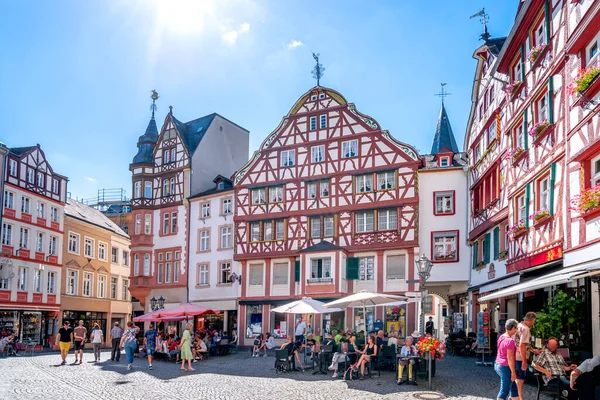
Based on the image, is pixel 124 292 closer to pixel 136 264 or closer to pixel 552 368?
pixel 136 264

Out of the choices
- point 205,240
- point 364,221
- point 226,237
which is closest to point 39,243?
point 205,240

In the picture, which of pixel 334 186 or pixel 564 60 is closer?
pixel 564 60

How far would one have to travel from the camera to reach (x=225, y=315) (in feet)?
132

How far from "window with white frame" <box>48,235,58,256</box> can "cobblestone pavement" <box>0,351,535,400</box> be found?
A: 22.8m

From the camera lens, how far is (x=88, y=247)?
165 ft

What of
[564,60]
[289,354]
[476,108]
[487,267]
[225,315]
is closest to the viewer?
[564,60]

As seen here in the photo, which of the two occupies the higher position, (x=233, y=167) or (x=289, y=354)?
(x=233, y=167)

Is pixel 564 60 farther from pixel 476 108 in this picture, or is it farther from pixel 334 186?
pixel 334 186

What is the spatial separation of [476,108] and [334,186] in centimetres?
901

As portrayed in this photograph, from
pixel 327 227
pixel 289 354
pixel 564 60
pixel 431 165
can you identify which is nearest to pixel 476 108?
pixel 431 165

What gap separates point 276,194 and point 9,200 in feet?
54.2

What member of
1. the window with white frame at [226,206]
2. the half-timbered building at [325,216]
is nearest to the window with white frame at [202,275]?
the half-timbered building at [325,216]

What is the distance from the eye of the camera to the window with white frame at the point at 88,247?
4972cm

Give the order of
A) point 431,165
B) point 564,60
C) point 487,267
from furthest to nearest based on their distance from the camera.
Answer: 1. point 431,165
2. point 487,267
3. point 564,60
